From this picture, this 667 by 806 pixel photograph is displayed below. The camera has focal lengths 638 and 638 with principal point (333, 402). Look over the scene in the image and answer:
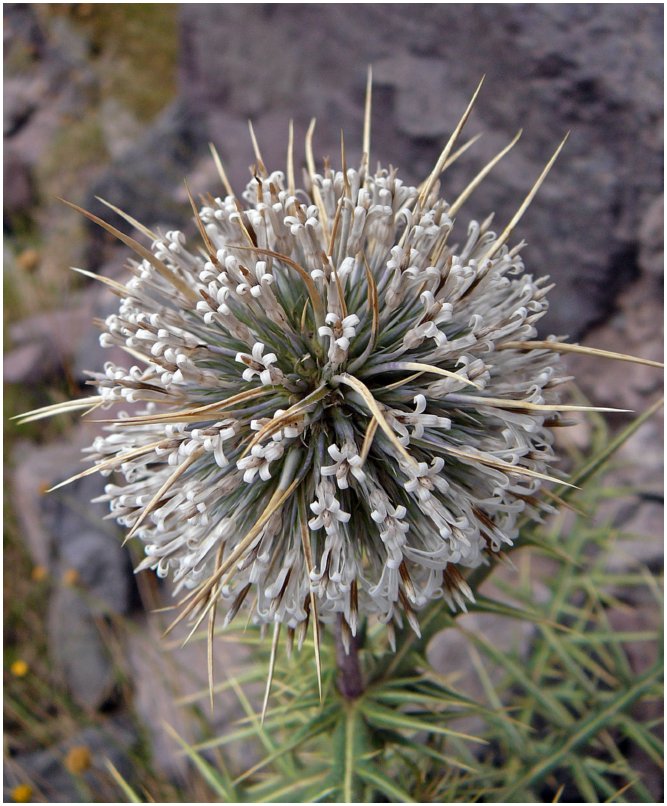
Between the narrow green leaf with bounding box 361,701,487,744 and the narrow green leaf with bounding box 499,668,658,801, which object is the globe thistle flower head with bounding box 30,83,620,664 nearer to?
the narrow green leaf with bounding box 361,701,487,744

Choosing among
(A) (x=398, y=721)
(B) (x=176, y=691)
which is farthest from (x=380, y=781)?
(B) (x=176, y=691)

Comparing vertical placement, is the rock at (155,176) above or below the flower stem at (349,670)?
above

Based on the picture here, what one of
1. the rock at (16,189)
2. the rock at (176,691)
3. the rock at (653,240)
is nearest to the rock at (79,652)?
the rock at (176,691)

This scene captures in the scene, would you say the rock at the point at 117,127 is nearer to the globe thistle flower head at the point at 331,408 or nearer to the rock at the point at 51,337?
the rock at the point at 51,337

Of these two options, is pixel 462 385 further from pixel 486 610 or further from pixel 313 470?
pixel 486 610

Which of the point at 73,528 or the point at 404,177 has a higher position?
the point at 404,177

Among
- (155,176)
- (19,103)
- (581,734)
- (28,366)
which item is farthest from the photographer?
(19,103)

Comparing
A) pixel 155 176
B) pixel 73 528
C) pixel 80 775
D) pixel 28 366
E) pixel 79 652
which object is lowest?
pixel 80 775

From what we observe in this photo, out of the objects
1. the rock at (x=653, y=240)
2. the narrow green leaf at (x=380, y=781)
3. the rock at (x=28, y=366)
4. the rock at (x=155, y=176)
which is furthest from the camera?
the rock at (x=155, y=176)

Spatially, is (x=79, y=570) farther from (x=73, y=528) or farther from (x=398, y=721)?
(x=398, y=721)
